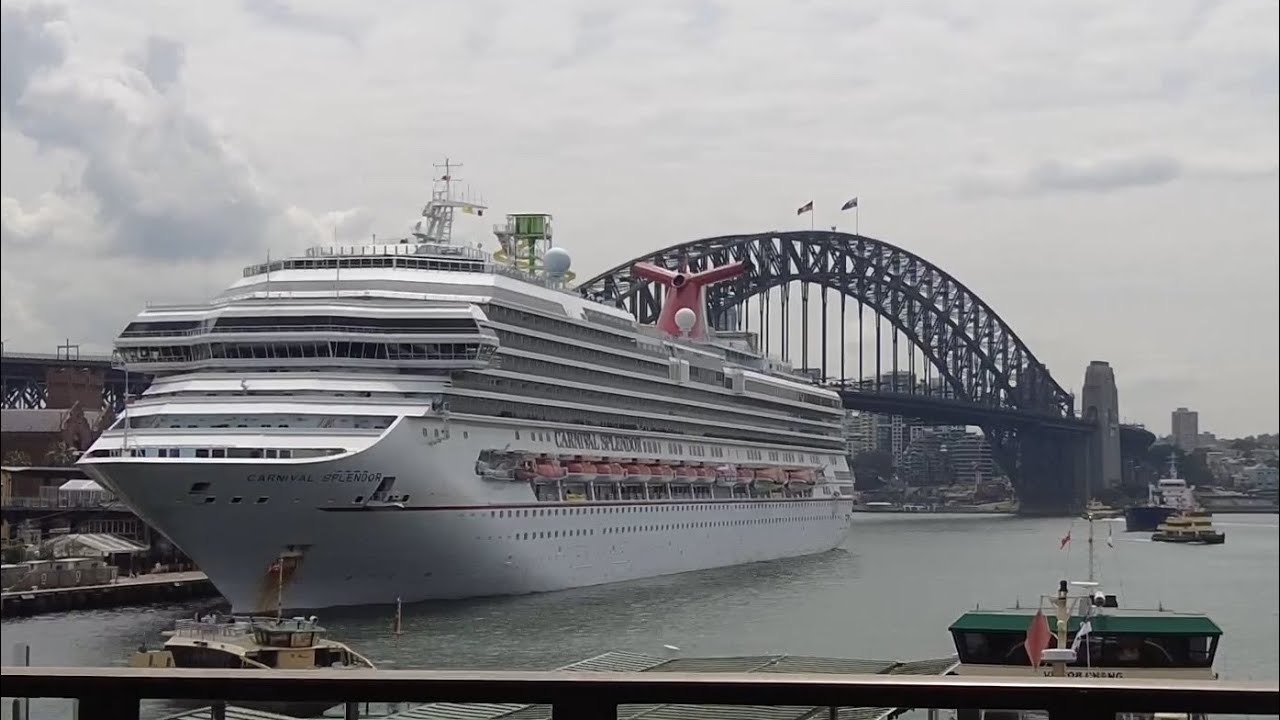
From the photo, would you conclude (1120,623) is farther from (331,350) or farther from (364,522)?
(331,350)

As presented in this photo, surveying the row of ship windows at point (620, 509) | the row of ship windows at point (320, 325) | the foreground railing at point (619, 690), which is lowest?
the row of ship windows at point (620, 509)

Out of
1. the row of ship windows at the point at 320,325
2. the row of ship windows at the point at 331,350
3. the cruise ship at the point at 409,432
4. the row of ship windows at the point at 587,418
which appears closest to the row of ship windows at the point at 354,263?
the cruise ship at the point at 409,432

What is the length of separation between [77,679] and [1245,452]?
59.4 feet

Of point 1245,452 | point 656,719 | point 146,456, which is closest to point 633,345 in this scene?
point 146,456

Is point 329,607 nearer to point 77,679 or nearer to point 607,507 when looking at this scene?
point 607,507

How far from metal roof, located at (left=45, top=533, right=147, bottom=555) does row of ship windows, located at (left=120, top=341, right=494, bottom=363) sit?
33.7 feet

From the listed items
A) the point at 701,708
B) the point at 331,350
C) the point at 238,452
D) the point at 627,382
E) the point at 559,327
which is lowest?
the point at 701,708

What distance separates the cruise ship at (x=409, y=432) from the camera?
24.0 meters

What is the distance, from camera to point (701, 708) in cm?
360

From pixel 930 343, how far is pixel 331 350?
63.8 feet

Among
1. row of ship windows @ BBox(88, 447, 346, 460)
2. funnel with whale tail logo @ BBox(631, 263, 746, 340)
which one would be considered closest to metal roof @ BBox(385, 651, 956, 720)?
row of ship windows @ BBox(88, 447, 346, 460)

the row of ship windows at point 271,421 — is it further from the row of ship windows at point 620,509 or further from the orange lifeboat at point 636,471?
the orange lifeboat at point 636,471

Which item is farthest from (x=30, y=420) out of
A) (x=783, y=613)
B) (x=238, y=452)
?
(x=783, y=613)

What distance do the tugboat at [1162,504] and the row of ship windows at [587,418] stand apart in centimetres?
918
